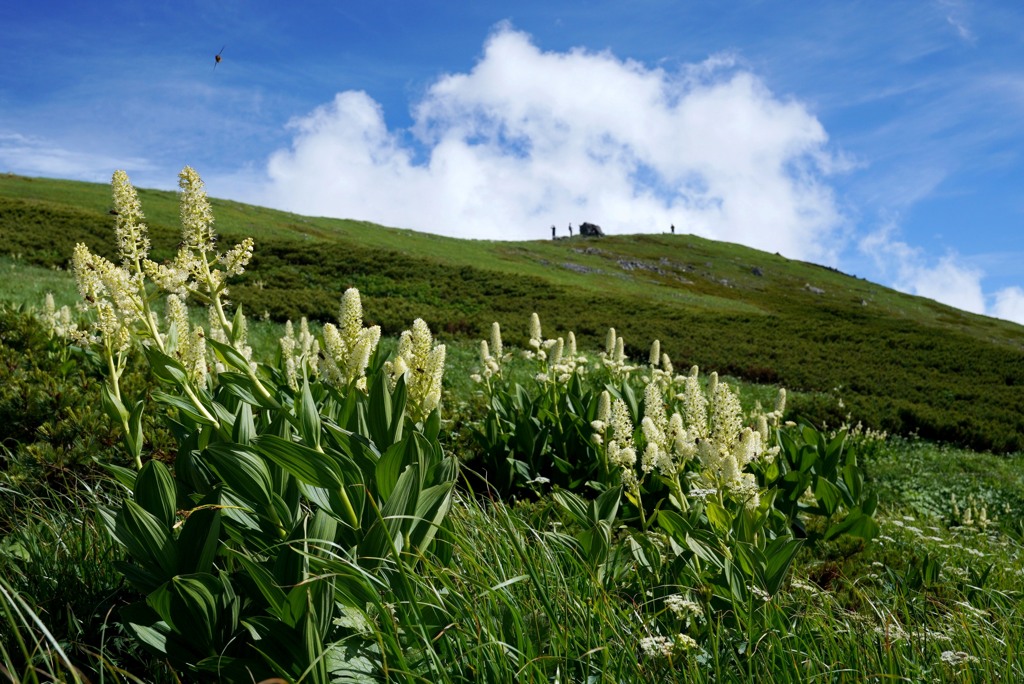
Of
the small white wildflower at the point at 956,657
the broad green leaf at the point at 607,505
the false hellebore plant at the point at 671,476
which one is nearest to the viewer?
the small white wildflower at the point at 956,657

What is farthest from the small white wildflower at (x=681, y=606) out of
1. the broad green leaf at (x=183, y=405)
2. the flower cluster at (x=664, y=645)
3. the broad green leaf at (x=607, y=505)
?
the broad green leaf at (x=183, y=405)

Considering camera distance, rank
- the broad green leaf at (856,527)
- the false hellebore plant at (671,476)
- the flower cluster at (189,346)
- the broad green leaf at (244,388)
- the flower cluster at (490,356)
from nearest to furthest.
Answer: the broad green leaf at (244,388) < the false hellebore plant at (671,476) < the flower cluster at (189,346) < the flower cluster at (490,356) < the broad green leaf at (856,527)

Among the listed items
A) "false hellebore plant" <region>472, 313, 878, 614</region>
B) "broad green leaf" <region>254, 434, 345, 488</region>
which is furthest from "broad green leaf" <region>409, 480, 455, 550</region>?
"false hellebore plant" <region>472, 313, 878, 614</region>

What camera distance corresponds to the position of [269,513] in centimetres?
303

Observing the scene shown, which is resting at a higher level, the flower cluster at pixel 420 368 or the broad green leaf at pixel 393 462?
the flower cluster at pixel 420 368

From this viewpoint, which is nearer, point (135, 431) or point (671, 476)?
point (135, 431)

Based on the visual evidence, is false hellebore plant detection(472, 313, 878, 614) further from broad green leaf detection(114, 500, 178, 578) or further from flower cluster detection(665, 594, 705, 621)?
broad green leaf detection(114, 500, 178, 578)

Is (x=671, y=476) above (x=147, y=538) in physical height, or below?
above

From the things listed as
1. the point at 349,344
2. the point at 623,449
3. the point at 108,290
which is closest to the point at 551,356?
the point at 623,449

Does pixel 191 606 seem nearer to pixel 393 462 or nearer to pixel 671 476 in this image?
pixel 393 462

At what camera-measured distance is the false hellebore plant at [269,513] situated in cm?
273

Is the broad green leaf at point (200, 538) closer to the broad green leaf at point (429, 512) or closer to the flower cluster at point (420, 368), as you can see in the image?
the broad green leaf at point (429, 512)

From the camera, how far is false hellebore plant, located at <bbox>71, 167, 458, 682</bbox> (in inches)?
108

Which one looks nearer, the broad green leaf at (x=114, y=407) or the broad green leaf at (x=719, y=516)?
the broad green leaf at (x=114, y=407)
